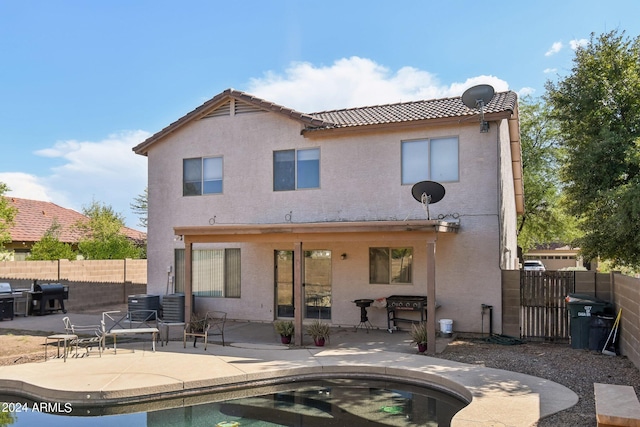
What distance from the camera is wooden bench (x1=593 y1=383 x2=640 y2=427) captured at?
5.05m

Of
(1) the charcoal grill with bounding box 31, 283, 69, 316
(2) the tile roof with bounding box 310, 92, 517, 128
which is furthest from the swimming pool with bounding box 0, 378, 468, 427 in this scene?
(1) the charcoal grill with bounding box 31, 283, 69, 316

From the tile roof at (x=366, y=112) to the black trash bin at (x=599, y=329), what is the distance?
16.8 ft

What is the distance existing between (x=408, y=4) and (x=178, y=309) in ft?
37.1

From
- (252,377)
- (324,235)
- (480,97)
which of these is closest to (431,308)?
(324,235)

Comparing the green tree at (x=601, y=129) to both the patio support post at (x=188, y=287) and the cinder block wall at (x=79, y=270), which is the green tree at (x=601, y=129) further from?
the cinder block wall at (x=79, y=270)

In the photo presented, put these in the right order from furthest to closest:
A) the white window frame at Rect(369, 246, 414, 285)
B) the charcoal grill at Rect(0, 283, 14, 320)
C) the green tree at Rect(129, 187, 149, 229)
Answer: the green tree at Rect(129, 187, 149, 229)
the charcoal grill at Rect(0, 283, 14, 320)
the white window frame at Rect(369, 246, 414, 285)

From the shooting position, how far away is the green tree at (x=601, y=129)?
14.7 meters

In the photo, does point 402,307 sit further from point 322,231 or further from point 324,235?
point 322,231

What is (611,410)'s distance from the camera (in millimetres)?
5273

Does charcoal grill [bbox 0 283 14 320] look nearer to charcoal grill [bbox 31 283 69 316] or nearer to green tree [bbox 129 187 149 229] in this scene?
charcoal grill [bbox 31 283 69 316]

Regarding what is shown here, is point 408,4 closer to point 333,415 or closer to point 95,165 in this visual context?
point 333,415

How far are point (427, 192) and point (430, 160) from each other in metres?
1.39

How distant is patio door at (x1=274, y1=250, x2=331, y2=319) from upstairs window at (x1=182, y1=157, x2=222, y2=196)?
122 inches

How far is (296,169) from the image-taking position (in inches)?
592
